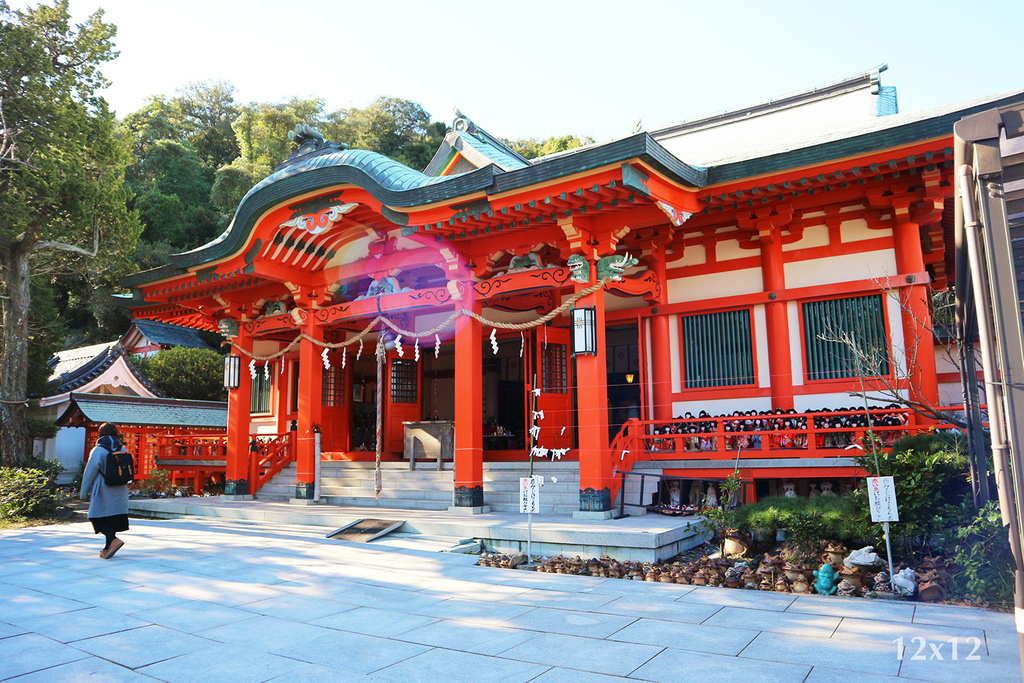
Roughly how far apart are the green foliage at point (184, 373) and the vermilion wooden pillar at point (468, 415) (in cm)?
1965

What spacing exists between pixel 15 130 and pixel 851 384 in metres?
16.7

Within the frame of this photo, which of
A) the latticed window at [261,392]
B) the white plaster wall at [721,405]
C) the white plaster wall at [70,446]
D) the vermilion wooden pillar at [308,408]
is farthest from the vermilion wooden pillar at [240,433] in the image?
the white plaster wall at [721,405]

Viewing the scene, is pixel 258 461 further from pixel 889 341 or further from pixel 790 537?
pixel 889 341

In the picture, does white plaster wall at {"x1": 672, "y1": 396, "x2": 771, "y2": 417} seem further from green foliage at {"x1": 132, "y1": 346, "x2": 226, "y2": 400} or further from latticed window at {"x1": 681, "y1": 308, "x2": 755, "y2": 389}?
green foliage at {"x1": 132, "y1": 346, "x2": 226, "y2": 400}

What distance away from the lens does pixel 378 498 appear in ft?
39.2

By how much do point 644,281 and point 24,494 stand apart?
39.3ft

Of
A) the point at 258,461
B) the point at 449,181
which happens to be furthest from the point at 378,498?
the point at 449,181

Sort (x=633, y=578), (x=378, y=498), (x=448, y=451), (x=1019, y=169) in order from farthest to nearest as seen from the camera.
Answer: (x=448, y=451) < (x=378, y=498) < (x=633, y=578) < (x=1019, y=169)

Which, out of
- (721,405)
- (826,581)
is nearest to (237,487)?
(721,405)

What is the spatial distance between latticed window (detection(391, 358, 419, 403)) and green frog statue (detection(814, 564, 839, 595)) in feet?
36.2

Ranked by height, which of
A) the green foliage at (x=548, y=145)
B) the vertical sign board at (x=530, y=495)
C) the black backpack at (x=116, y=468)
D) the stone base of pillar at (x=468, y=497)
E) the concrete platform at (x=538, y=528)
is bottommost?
the concrete platform at (x=538, y=528)

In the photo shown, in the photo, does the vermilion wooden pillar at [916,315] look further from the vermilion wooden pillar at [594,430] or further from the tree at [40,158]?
the tree at [40,158]

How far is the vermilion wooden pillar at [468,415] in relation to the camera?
10.4 m

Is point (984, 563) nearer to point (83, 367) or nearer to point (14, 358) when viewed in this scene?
point (14, 358)
